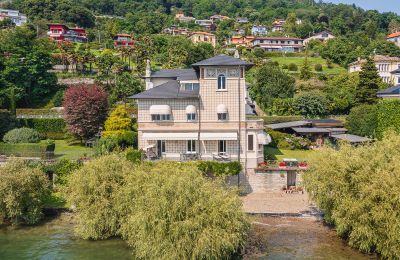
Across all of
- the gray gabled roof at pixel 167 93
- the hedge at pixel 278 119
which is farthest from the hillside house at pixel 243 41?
the gray gabled roof at pixel 167 93

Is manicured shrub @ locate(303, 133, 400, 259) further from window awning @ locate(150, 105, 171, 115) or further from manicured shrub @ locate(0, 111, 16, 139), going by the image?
manicured shrub @ locate(0, 111, 16, 139)

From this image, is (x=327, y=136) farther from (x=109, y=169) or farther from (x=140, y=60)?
(x=140, y=60)

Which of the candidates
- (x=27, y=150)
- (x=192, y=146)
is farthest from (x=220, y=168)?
(x=27, y=150)

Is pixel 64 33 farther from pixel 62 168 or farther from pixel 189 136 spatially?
pixel 189 136

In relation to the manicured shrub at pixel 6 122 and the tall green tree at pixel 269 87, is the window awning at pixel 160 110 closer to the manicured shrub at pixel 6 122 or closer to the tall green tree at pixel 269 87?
the manicured shrub at pixel 6 122

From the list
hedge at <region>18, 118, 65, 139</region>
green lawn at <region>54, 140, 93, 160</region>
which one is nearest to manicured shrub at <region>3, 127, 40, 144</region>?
green lawn at <region>54, 140, 93, 160</region>

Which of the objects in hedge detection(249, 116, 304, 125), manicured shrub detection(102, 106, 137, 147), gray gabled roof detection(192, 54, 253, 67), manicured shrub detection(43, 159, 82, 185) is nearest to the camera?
manicured shrub detection(43, 159, 82, 185)

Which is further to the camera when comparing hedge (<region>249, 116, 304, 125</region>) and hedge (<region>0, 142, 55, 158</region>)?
hedge (<region>249, 116, 304, 125</region>)
